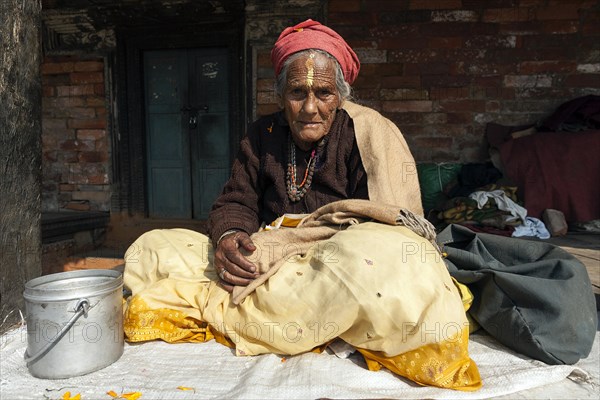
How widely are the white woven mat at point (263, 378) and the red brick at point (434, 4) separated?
12.2 ft

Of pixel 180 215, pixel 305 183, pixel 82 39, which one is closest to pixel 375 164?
pixel 305 183

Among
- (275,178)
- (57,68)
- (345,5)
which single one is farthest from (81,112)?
(275,178)

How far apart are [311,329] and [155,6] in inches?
174

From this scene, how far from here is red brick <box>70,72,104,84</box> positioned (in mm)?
5012

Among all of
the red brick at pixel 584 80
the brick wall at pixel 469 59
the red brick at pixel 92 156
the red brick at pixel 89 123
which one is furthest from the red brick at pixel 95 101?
the red brick at pixel 584 80

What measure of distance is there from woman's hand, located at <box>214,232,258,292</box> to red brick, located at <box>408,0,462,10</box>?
11.8 feet

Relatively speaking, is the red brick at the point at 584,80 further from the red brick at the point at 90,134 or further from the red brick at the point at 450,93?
the red brick at the point at 90,134

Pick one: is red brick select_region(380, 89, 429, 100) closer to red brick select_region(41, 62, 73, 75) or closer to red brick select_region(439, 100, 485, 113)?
red brick select_region(439, 100, 485, 113)

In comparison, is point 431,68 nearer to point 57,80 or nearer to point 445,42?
point 445,42

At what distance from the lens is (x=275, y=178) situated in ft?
7.00

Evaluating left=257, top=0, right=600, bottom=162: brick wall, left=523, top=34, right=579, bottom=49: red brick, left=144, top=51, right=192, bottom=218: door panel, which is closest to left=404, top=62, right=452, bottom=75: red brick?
left=257, top=0, right=600, bottom=162: brick wall

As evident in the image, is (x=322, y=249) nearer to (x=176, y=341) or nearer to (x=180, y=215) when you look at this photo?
(x=176, y=341)

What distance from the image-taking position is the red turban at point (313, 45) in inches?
78.7

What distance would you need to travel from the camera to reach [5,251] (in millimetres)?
1978
